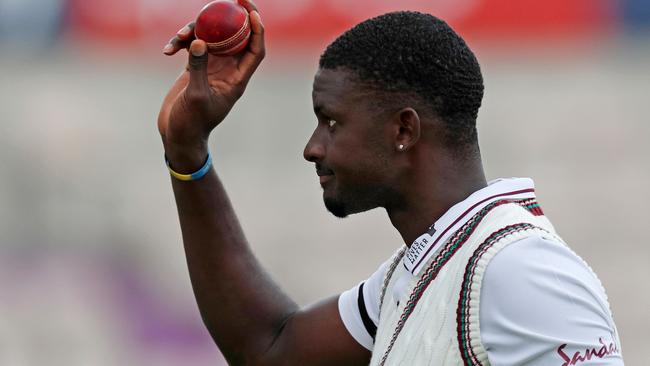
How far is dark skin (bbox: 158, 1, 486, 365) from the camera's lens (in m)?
2.88

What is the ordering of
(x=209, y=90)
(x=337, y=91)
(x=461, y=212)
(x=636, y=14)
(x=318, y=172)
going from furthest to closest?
(x=636, y=14) < (x=209, y=90) < (x=318, y=172) < (x=337, y=91) < (x=461, y=212)

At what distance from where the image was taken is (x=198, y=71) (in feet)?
10.1

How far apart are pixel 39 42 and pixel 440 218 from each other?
389 inches

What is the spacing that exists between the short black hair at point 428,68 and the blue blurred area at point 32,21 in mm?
9030

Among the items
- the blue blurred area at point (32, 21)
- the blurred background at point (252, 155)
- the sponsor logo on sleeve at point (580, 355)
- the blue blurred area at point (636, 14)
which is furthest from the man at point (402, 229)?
the blue blurred area at point (636, 14)

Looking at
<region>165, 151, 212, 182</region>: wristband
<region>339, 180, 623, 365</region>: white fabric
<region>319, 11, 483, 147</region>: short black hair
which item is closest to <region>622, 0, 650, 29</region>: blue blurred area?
<region>165, 151, 212, 182</region>: wristband

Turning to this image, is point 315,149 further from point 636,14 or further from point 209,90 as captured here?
point 636,14

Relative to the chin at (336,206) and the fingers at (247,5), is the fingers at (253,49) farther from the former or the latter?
the chin at (336,206)

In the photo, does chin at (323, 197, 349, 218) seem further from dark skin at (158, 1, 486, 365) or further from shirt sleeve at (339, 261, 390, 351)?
shirt sleeve at (339, 261, 390, 351)

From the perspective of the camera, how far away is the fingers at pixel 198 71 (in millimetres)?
3043

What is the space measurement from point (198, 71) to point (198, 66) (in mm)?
23

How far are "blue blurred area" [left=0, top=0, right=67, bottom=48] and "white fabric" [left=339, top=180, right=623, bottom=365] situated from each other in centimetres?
957

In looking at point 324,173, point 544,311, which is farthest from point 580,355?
point 324,173

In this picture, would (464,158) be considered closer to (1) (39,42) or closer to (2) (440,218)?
(2) (440,218)
